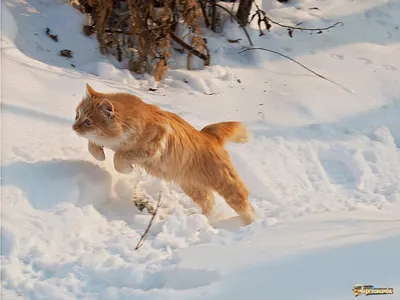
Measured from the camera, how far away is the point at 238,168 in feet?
15.3

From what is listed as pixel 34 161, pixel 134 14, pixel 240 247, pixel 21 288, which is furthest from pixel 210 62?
pixel 21 288

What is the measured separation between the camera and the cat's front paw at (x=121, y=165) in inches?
151

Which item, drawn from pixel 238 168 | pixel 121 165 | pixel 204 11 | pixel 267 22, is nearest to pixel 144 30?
pixel 204 11

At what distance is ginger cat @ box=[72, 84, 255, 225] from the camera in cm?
372

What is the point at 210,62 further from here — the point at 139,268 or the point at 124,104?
the point at 139,268

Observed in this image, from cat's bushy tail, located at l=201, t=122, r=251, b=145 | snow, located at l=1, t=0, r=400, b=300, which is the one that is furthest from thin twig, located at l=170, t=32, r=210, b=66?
cat's bushy tail, located at l=201, t=122, r=251, b=145

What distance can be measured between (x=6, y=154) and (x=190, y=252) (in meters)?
1.44

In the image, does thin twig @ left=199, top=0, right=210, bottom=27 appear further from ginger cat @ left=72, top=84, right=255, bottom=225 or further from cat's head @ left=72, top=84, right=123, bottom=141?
cat's head @ left=72, top=84, right=123, bottom=141

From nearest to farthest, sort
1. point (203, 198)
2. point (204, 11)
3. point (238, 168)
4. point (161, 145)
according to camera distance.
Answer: point (161, 145)
point (203, 198)
point (238, 168)
point (204, 11)

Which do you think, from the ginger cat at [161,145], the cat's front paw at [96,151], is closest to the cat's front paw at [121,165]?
the ginger cat at [161,145]

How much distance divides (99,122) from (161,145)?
0.45 m

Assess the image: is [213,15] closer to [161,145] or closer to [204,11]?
[204,11]

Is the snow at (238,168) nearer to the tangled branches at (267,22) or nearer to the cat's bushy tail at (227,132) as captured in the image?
the tangled branches at (267,22)

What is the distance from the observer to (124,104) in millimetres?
3812
